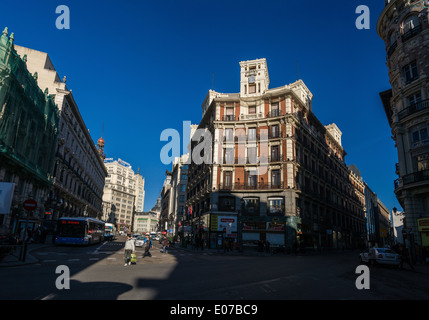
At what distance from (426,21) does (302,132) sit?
18.8 metres

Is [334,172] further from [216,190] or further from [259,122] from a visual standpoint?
[216,190]

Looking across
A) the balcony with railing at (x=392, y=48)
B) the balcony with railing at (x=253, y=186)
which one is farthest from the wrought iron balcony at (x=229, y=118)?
the balcony with railing at (x=392, y=48)

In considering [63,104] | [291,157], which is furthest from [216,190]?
[63,104]

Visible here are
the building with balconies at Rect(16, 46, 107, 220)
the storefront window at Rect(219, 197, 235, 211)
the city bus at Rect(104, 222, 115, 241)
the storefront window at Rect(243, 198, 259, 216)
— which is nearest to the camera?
the storefront window at Rect(243, 198, 259, 216)

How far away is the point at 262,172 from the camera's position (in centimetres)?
3741

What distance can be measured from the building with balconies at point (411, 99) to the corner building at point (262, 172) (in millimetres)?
12097

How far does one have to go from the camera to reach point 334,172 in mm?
53875

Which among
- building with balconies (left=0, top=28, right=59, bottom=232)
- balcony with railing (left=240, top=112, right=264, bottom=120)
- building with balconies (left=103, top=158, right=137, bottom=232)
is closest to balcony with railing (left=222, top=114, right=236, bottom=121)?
balcony with railing (left=240, top=112, right=264, bottom=120)

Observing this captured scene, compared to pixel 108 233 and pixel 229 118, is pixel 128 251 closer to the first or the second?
pixel 229 118

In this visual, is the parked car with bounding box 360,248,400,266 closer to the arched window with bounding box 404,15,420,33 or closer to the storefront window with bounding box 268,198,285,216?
the storefront window with bounding box 268,198,285,216

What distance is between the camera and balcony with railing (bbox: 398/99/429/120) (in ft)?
81.1

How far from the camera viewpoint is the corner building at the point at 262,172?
35750 mm

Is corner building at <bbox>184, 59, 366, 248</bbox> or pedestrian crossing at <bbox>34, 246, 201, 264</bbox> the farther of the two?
corner building at <bbox>184, 59, 366, 248</bbox>

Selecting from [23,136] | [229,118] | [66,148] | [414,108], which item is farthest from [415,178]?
[66,148]
